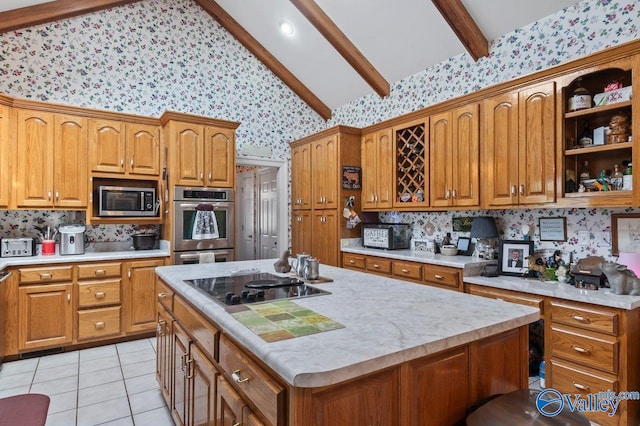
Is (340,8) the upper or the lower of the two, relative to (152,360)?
upper

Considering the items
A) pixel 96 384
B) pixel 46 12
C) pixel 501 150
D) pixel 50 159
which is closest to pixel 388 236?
pixel 501 150

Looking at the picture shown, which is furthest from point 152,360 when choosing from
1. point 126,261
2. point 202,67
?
point 202,67

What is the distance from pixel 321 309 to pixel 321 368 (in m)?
0.55

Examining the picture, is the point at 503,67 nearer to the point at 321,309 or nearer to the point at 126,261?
the point at 321,309

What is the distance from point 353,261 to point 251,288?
2.63 metres

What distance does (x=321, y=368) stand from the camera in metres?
0.88

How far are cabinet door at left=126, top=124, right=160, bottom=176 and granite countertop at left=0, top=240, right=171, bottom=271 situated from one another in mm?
865

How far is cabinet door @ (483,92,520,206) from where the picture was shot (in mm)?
2947

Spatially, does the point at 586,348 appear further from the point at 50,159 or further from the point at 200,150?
the point at 50,159

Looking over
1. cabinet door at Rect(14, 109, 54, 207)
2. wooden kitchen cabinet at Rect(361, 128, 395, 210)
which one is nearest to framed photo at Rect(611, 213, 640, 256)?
wooden kitchen cabinet at Rect(361, 128, 395, 210)

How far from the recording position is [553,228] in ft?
9.83

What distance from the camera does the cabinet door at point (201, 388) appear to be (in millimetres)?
1459

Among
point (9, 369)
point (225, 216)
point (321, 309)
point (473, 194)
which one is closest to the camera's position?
point (321, 309)

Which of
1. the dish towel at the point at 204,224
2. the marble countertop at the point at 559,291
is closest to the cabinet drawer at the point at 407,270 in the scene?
the marble countertop at the point at 559,291
